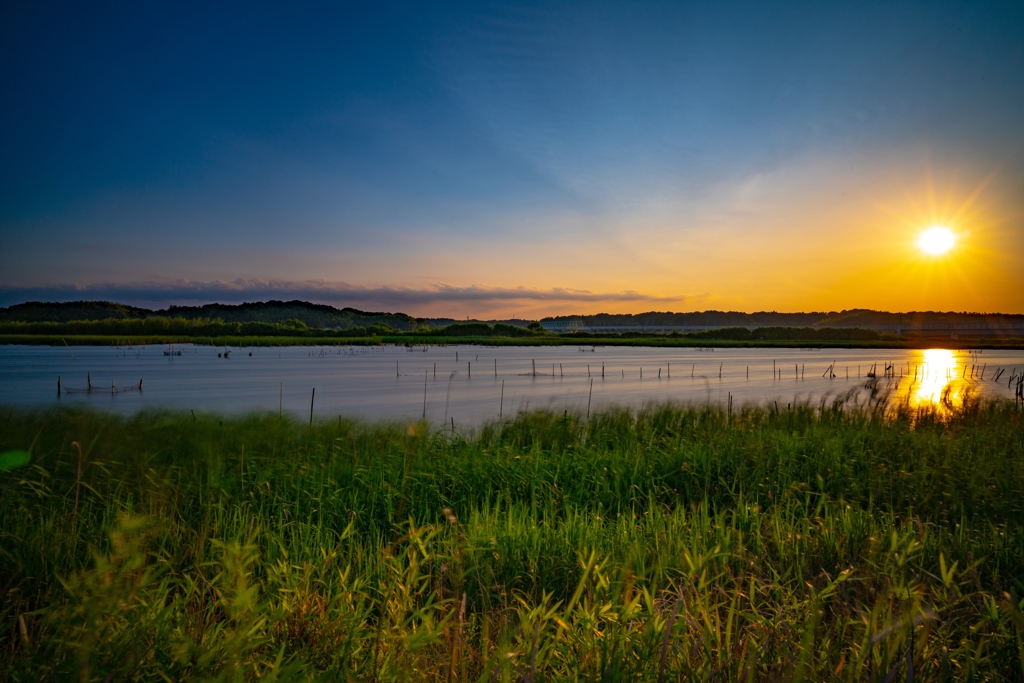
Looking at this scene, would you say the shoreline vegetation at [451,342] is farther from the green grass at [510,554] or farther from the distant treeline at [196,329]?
the green grass at [510,554]

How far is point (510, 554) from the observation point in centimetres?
413

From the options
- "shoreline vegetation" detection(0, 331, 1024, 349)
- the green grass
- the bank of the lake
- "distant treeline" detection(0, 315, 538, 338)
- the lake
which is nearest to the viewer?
the green grass

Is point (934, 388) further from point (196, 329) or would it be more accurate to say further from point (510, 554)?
point (196, 329)

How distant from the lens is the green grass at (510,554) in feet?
7.08

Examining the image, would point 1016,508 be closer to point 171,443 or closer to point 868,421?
point 868,421

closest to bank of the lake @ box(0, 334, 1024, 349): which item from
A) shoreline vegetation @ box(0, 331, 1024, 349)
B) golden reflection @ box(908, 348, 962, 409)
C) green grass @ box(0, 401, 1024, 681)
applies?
shoreline vegetation @ box(0, 331, 1024, 349)

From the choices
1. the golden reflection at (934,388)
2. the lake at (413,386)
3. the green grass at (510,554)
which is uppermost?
the green grass at (510,554)

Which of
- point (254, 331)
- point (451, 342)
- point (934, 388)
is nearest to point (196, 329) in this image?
point (254, 331)

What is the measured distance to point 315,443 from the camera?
890 cm

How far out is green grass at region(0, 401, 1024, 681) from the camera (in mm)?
2158

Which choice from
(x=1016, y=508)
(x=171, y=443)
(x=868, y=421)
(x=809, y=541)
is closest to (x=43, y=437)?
(x=171, y=443)

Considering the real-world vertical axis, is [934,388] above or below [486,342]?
below

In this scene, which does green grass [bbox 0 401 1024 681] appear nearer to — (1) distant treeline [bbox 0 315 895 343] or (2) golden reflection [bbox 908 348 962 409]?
(2) golden reflection [bbox 908 348 962 409]

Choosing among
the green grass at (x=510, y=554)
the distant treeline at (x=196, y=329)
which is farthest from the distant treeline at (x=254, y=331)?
the green grass at (x=510, y=554)
